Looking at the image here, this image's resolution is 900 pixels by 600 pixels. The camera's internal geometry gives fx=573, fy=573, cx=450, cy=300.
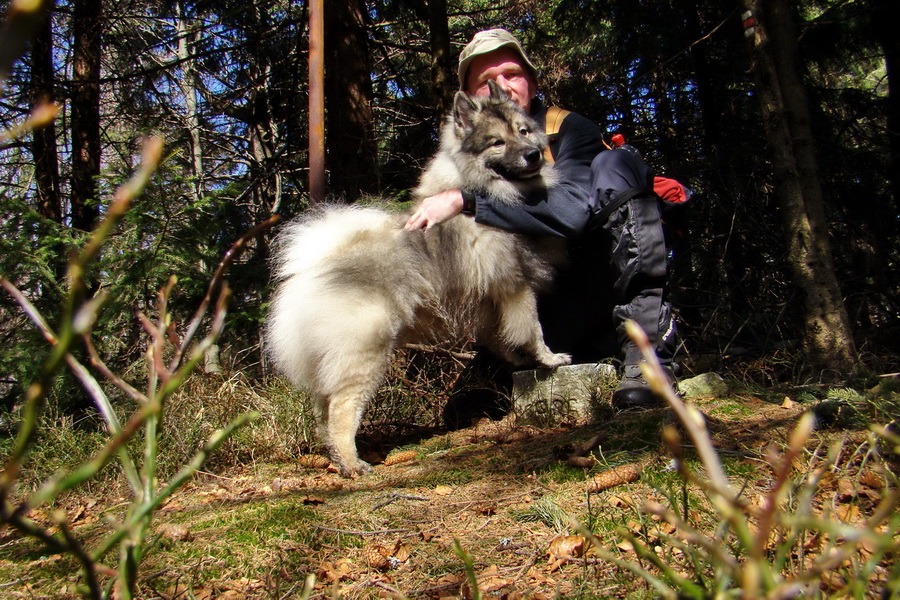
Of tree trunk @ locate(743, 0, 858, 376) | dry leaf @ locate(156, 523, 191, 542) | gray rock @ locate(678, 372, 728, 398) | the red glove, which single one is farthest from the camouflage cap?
dry leaf @ locate(156, 523, 191, 542)

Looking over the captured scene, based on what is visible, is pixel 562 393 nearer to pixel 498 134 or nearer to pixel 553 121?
pixel 498 134

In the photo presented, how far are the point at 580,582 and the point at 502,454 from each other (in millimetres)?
1405

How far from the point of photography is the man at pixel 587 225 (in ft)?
10.6

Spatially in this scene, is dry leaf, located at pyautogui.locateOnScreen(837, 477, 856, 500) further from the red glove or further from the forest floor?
the red glove

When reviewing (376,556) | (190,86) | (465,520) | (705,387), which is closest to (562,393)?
(705,387)

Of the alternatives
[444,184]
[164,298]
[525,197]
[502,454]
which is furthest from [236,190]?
[164,298]

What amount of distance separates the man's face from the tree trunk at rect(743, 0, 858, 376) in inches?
57.3

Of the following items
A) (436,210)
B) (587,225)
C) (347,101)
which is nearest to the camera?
(436,210)

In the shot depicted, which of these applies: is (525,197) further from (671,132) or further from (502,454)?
(671,132)

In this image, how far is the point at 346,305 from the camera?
3.01 meters

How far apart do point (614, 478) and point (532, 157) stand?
211 cm

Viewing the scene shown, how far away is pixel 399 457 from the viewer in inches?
126

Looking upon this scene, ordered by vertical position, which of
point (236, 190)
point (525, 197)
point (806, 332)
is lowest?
point (806, 332)

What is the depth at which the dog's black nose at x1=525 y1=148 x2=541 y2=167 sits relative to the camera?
138 inches
